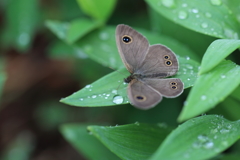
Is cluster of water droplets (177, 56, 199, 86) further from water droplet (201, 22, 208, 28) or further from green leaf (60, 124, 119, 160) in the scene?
green leaf (60, 124, 119, 160)

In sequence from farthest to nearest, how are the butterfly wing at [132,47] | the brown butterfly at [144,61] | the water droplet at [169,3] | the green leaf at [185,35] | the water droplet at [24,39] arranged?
the water droplet at [24,39]
the green leaf at [185,35]
the water droplet at [169,3]
the butterfly wing at [132,47]
the brown butterfly at [144,61]

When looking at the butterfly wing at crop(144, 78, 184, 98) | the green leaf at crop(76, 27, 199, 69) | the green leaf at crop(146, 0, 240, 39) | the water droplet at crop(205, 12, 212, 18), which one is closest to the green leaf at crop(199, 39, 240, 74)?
the butterfly wing at crop(144, 78, 184, 98)

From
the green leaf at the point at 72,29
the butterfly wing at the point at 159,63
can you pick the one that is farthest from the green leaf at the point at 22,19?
the butterfly wing at the point at 159,63

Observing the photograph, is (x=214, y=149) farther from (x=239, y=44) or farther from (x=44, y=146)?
(x=44, y=146)

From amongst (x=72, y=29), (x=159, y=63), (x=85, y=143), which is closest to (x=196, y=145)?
(x=159, y=63)

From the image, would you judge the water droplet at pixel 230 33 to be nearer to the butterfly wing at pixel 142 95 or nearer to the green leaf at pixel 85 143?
the butterfly wing at pixel 142 95

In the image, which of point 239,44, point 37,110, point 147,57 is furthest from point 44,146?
point 239,44
